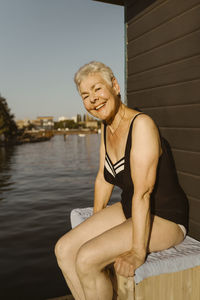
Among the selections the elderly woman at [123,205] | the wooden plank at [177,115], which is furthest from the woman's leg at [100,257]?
the wooden plank at [177,115]

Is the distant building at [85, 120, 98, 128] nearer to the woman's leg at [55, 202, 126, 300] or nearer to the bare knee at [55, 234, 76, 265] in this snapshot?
the woman's leg at [55, 202, 126, 300]

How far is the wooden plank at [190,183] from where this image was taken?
2.57m

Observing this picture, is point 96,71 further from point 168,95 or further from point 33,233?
point 33,233

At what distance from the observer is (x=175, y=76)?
8.94ft

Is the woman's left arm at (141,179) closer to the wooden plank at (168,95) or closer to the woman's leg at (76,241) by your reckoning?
the woman's leg at (76,241)

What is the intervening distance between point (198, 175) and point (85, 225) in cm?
110

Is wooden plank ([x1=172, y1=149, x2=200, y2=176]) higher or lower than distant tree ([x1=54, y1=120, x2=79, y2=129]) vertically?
higher

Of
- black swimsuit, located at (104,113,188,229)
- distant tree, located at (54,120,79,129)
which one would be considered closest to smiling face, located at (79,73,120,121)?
black swimsuit, located at (104,113,188,229)

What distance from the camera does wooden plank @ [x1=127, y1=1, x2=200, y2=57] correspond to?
2492 mm

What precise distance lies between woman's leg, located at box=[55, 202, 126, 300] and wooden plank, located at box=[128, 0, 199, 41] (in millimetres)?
1929

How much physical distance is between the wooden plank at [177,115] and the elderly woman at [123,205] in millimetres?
513

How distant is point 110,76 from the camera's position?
2.20m

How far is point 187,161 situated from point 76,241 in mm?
1263

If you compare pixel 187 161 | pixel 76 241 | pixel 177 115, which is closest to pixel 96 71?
pixel 177 115
